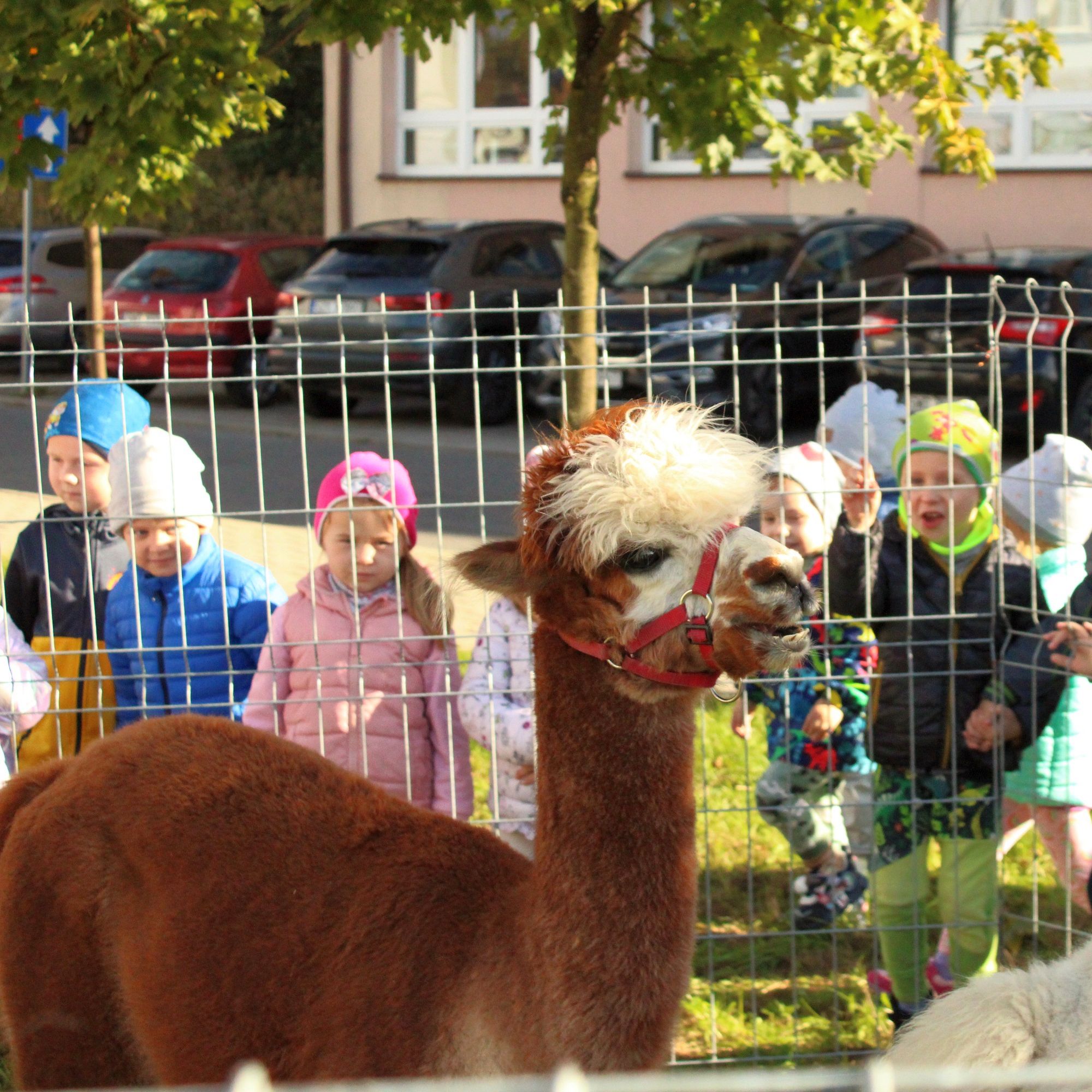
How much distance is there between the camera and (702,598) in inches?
95.5

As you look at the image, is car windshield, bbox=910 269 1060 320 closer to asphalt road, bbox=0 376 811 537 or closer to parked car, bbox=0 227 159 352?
asphalt road, bbox=0 376 811 537

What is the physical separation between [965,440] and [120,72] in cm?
295

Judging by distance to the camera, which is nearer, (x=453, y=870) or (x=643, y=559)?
(x=643, y=559)

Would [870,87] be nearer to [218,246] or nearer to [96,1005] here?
[96,1005]

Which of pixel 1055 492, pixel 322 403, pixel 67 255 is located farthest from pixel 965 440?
pixel 67 255

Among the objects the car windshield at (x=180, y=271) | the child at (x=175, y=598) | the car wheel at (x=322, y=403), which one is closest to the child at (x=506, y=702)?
the child at (x=175, y=598)

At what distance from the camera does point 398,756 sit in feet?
12.6

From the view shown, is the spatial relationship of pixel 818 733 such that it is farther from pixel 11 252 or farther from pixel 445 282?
pixel 11 252

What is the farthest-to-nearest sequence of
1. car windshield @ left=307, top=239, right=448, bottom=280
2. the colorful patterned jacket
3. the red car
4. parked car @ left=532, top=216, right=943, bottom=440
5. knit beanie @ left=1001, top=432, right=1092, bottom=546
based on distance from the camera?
the red car, car windshield @ left=307, top=239, right=448, bottom=280, parked car @ left=532, top=216, right=943, bottom=440, the colorful patterned jacket, knit beanie @ left=1001, top=432, right=1092, bottom=546

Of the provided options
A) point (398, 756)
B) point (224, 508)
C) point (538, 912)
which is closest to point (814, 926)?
point (398, 756)

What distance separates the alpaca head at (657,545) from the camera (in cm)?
235

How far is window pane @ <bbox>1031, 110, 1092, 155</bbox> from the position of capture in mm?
17172

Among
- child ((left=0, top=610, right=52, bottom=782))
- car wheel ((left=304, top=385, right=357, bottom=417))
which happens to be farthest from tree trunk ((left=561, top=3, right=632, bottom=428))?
car wheel ((left=304, top=385, right=357, bottom=417))

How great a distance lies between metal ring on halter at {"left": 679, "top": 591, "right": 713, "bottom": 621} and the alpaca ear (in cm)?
31
